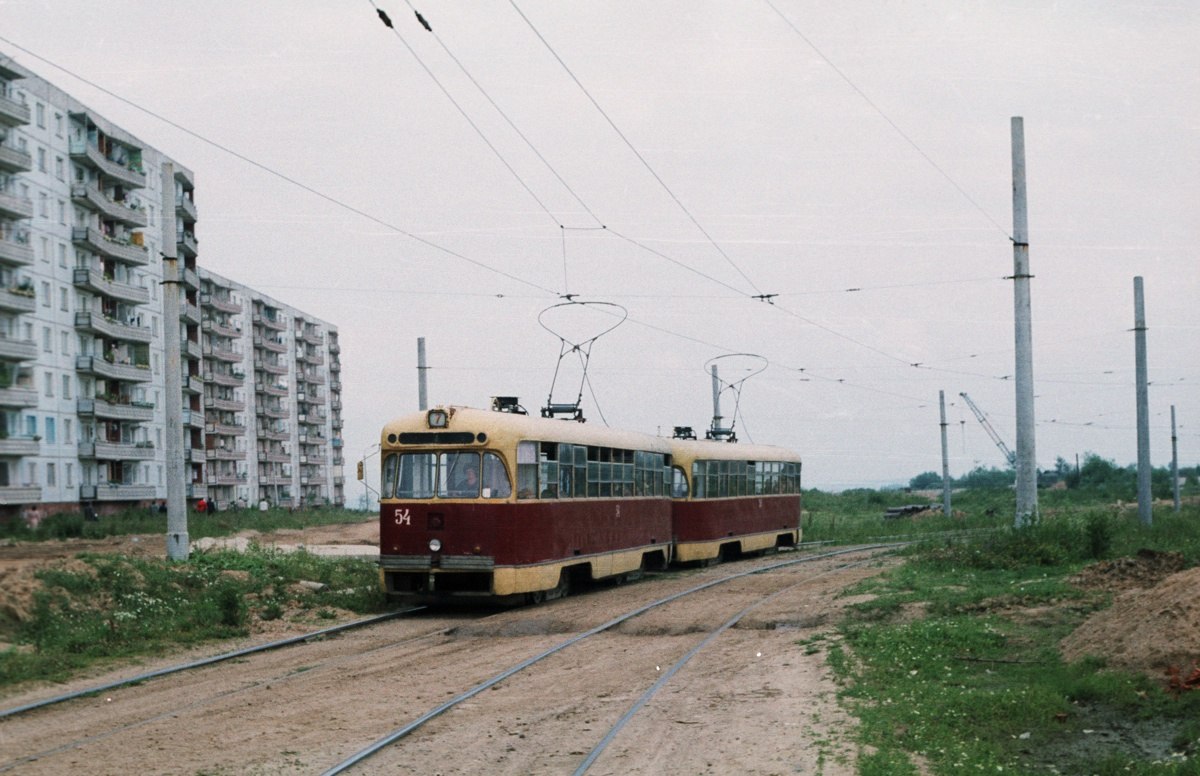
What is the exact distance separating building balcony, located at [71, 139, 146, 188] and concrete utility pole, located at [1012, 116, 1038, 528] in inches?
2410

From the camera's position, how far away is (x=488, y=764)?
28.8ft

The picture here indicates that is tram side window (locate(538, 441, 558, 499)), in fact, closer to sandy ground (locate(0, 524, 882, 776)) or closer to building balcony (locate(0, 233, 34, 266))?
sandy ground (locate(0, 524, 882, 776))

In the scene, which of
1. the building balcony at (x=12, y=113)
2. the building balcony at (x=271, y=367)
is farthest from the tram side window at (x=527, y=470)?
the building balcony at (x=271, y=367)

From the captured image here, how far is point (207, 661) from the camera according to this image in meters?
14.0

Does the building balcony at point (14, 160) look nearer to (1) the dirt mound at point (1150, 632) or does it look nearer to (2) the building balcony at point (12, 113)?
(2) the building balcony at point (12, 113)

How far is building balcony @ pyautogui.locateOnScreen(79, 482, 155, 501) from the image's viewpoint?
2847 inches

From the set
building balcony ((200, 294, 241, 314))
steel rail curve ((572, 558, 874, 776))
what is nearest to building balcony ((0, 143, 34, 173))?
building balcony ((200, 294, 241, 314))

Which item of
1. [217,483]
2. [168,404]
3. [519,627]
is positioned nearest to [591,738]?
[519,627]

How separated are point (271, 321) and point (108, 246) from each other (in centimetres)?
6051

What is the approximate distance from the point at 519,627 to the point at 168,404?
820cm

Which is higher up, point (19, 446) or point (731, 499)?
point (19, 446)

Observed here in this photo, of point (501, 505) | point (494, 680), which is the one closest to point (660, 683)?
point (494, 680)

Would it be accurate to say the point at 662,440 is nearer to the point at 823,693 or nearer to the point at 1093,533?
the point at 1093,533

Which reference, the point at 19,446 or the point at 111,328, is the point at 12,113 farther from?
the point at 19,446
